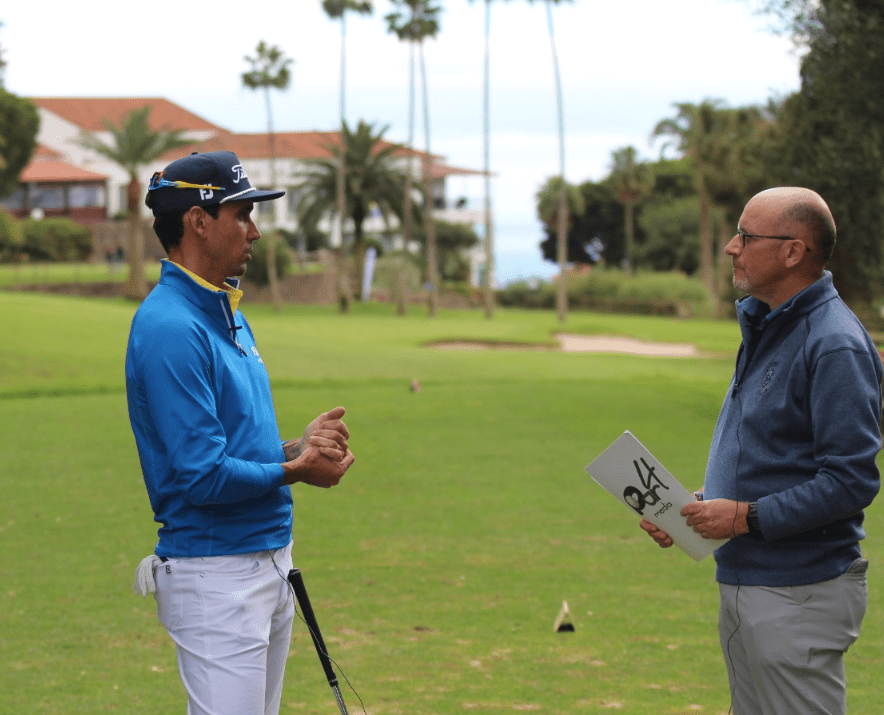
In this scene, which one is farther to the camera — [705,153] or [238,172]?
[705,153]

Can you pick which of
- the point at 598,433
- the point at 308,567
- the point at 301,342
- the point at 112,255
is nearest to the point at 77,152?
the point at 112,255

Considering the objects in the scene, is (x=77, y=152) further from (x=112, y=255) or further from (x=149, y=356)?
(x=149, y=356)

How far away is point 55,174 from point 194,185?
9377 centimetres

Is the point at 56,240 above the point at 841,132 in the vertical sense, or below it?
below

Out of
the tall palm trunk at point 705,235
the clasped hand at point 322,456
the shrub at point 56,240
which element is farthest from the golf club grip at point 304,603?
the shrub at point 56,240

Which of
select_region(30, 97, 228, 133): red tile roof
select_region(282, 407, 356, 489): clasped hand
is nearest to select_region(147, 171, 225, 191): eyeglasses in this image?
select_region(282, 407, 356, 489): clasped hand

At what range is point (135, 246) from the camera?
2447 inches

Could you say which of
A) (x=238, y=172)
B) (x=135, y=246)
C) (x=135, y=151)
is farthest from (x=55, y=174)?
(x=238, y=172)

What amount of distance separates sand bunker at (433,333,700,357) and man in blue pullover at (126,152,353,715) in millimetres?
34481

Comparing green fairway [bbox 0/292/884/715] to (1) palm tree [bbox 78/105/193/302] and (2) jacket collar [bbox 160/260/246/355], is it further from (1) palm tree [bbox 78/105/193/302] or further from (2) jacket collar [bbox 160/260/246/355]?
(1) palm tree [bbox 78/105/193/302]

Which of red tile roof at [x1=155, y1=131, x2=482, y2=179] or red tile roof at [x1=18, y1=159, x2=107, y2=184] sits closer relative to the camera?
red tile roof at [x1=18, y1=159, x2=107, y2=184]

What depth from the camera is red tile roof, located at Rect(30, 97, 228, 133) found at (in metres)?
106

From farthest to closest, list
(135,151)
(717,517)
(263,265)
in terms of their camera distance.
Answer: (263,265) < (135,151) < (717,517)

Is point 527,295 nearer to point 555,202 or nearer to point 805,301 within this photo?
point 555,202
